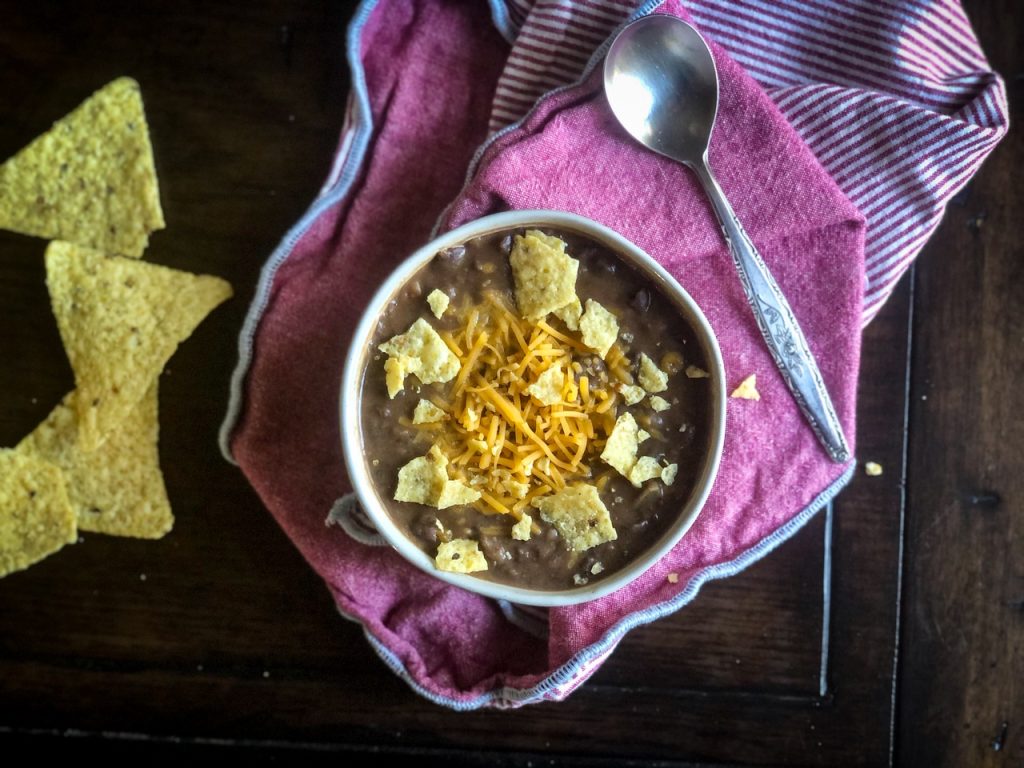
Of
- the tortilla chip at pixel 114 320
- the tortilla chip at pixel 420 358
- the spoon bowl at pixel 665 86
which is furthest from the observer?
the tortilla chip at pixel 114 320

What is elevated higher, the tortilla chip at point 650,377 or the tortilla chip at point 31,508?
the tortilla chip at point 650,377

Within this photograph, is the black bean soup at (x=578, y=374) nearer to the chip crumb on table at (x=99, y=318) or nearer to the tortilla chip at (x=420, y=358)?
the tortilla chip at (x=420, y=358)

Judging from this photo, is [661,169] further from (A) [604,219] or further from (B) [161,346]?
(B) [161,346]

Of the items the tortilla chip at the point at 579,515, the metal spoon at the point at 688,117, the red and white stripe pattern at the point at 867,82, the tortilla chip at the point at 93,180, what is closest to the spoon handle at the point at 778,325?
the metal spoon at the point at 688,117

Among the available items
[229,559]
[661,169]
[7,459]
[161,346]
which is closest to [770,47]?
[661,169]

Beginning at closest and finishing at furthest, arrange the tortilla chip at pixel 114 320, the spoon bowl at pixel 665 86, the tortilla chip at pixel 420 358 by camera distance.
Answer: the tortilla chip at pixel 420 358 < the spoon bowl at pixel 665 86 < the tortilla chip at pixel 114 320

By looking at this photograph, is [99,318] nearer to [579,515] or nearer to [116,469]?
[116,469]

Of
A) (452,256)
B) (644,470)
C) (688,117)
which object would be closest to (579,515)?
(644,470)
